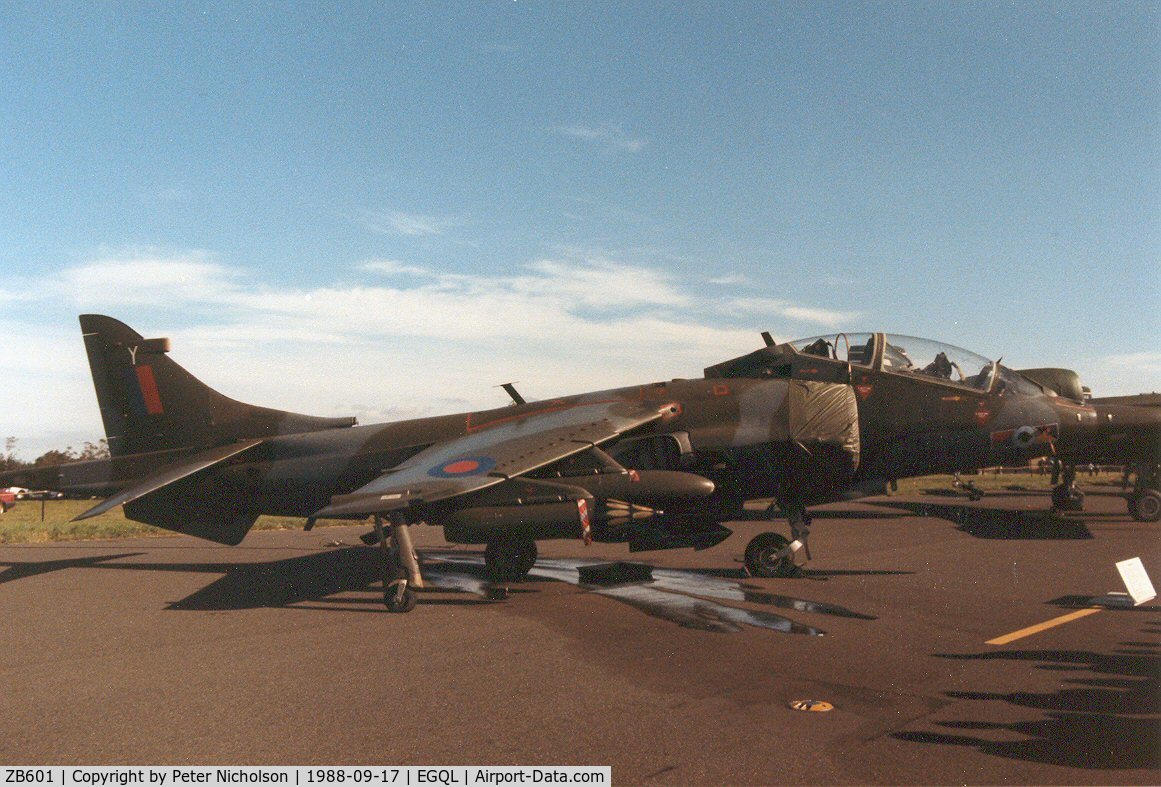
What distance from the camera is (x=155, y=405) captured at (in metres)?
13.6

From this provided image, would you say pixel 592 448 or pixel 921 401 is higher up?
pixel 921 401

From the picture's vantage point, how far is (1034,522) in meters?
20.3

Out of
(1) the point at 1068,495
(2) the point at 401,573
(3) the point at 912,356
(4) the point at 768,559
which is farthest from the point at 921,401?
(1) the point at 1068,495

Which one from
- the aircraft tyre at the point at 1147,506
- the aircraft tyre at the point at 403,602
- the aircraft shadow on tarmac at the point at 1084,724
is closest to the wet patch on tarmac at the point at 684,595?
the aircraft tyre at the point at 403,602

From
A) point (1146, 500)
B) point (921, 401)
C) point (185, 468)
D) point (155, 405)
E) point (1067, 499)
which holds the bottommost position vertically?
point (1067, 499)

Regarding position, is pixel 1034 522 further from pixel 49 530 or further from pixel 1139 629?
pixel 49 530

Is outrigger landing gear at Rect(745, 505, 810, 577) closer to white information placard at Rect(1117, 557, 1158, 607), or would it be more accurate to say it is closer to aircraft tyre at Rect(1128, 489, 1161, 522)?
white information placard at Rect(1117, 557, 1158, 607)

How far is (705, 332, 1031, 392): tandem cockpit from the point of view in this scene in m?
11.7

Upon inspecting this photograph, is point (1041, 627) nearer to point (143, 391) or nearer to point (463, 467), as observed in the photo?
point (463, 467)

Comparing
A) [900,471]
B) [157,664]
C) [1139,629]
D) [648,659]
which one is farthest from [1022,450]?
[157,664]

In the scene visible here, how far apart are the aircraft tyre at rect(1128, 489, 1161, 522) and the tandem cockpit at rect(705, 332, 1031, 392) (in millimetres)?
12310

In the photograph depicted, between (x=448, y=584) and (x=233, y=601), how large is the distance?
3065 millimetres

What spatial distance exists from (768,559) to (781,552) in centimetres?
22

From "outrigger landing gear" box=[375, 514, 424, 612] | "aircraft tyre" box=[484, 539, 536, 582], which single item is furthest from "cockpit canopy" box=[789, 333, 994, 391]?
"outrigger landing gear" box=[375, 514, 424, 612]
